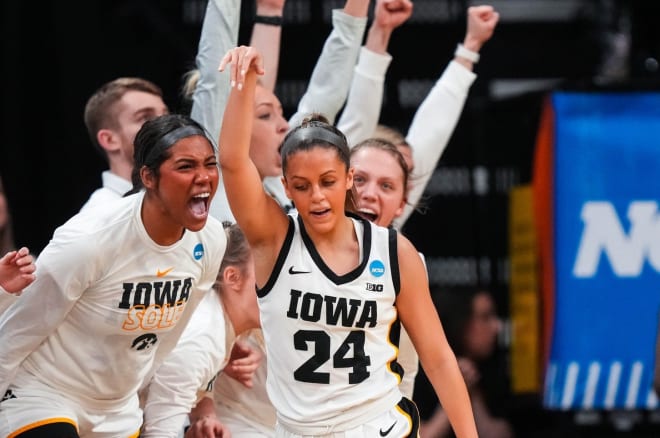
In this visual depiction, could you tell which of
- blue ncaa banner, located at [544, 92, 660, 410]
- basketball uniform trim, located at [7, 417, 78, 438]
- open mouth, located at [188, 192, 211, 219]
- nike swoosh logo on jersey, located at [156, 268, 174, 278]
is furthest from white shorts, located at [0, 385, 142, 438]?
blue ncaa banner, located at [544, 92, 660, 410]

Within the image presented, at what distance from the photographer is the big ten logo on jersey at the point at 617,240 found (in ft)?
20.7

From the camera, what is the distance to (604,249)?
250 inches

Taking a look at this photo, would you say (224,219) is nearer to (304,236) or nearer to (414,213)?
(304,236)

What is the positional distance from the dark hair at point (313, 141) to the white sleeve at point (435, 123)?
5.27ft

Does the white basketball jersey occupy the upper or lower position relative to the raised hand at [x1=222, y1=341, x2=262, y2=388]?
upper

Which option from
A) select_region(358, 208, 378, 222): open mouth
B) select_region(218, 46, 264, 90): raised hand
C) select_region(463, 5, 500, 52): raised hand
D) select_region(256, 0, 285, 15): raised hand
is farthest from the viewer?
select_region(463, 5, 500, 52): raised hand

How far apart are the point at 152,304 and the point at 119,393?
1.16 feet

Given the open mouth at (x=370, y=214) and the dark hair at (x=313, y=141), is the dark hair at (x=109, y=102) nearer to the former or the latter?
the open mouth at (x=370, y=214)

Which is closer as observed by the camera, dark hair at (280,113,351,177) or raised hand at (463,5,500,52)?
dark hair at (280,113,351,177)

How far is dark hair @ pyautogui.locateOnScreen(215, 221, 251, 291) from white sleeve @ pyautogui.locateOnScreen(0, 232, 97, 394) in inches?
27.4

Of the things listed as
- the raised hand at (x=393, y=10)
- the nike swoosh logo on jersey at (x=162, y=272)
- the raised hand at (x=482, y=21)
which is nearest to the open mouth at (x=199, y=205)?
the nike swoosh logo on jersey at (x=162, y=272)

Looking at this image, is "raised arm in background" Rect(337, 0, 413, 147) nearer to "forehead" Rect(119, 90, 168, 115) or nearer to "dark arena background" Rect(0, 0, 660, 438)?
"forehead" Rect(119, 90, 168, 115)

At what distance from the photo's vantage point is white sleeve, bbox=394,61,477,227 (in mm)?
5645

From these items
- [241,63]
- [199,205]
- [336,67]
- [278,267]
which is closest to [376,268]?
[278,267]
